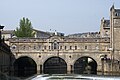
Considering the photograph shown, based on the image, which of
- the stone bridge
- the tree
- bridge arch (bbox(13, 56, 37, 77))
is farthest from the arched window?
the tree

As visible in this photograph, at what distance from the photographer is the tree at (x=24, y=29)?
324 feet

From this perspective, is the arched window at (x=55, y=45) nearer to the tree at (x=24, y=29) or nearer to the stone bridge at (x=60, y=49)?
the stone bridge at (x=60, y=49)

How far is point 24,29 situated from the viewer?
326 ft

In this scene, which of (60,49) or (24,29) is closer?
(60,49)

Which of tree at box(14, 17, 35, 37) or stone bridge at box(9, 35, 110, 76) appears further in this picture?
tree at box(14, 17, 35, 37)

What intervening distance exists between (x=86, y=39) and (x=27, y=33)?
20313 mm

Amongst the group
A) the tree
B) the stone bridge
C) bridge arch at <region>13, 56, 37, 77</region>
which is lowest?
bridge arch at <region>13, 56, 37, 77</region>

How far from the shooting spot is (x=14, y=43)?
83.9 metres

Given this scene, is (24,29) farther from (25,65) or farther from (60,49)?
(60,49)

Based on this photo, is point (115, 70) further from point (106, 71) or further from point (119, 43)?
point (119, 43)

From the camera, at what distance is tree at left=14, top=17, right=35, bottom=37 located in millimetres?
98750

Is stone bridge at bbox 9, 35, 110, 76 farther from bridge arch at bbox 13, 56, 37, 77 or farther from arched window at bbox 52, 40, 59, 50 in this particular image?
bridge arch at bbox 13, 56, 37, 77

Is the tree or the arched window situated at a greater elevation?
the tree

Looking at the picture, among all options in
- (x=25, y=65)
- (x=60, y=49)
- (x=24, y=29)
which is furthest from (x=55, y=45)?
(x=24, y=29)
